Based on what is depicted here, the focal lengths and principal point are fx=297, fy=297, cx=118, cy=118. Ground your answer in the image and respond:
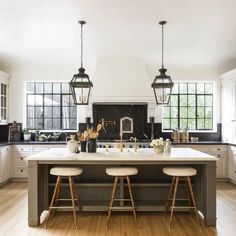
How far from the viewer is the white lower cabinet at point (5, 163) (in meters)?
5.88

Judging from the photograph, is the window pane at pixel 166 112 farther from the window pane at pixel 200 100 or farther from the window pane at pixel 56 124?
the window pane at pixel 56 124

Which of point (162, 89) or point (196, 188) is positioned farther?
point (196, 188)

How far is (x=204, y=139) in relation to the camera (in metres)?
7.04

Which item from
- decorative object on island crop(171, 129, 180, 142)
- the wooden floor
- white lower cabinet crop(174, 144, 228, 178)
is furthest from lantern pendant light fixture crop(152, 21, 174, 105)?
decorative object on island crop(171, 129, 180, 142)

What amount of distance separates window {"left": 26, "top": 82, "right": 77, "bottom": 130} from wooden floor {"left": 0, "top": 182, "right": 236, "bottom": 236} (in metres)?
2.74

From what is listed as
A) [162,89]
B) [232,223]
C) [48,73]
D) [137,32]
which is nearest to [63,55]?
[48,73]

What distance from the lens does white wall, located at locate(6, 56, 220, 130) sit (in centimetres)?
641

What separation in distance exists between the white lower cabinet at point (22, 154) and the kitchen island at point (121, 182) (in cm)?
222

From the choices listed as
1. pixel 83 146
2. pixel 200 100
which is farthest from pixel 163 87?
pixel 200 100

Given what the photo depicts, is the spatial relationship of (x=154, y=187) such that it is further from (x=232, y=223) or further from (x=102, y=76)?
(x=102, y=76)

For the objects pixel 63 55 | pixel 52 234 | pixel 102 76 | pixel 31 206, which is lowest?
pixel 52 234

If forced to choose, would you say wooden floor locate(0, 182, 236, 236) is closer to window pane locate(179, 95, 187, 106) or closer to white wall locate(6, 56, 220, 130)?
white wall locate(6, 56, 220, 130)

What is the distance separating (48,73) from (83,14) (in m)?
3.07

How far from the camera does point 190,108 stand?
7.21m
